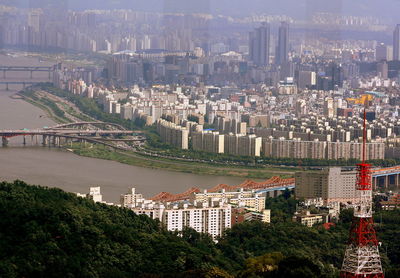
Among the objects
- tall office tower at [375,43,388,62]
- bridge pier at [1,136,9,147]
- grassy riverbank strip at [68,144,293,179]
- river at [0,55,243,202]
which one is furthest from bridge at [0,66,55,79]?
grassy riverbank strip at [68,144,293,179]

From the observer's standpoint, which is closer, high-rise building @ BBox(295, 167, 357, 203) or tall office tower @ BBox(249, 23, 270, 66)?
high-rise building @ BBox(295, 167, 357, 203)

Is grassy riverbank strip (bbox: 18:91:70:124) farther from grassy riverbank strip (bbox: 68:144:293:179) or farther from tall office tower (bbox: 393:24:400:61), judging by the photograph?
tall office tower (bbox: 393:24:400:61)

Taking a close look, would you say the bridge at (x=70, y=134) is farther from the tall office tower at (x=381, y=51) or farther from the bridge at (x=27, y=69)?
the tall office tower at (x=381, y=51)

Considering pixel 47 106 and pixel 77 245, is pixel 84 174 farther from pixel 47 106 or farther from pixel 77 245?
pixel 47 106

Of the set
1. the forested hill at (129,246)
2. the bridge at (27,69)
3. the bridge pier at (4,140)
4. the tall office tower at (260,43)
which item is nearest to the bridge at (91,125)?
the bridge pier at (4,140)

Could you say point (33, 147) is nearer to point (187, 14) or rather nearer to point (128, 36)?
point (187, 14)

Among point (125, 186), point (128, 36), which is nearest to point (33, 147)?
point (125, 186)
